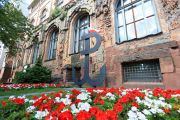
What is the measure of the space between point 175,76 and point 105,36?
400 centimetres

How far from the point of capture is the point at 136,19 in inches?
263

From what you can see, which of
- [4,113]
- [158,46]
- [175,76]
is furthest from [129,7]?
[4,113]

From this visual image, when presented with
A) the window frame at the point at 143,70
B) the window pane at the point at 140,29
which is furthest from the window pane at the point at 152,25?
the window frame at the point at 143,70

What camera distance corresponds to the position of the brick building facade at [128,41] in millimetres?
5047

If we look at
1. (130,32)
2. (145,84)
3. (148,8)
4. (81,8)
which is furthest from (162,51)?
(81,8)

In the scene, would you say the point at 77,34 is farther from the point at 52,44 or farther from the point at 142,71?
the point at 142,71

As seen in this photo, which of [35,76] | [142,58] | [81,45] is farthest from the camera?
[81,45]

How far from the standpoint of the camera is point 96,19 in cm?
819

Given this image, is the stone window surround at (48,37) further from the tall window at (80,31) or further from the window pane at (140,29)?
the window pane at (140,29)

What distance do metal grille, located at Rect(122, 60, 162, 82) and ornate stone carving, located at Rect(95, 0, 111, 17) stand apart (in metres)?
3.56

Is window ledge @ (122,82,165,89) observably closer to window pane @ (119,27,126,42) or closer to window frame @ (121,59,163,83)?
window frame @ (121,59,163,83)

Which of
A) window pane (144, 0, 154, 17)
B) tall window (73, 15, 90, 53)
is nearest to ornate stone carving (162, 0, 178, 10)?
window pane (144, 0, 154, 17)

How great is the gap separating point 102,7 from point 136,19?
2.33 m

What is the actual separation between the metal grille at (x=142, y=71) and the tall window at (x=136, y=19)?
1.37m
